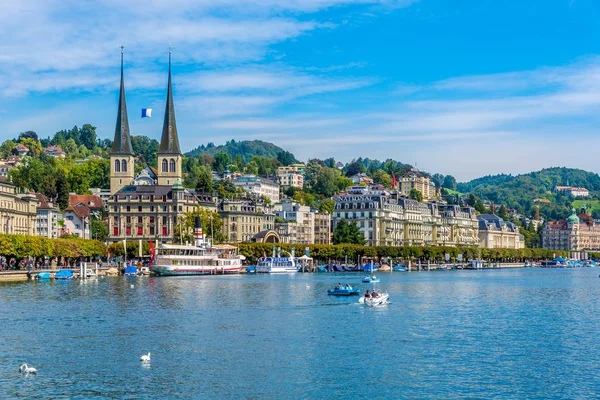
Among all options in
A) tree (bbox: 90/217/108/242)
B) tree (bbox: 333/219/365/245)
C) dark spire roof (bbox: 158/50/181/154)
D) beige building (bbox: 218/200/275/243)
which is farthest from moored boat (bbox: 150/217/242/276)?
tree (bbox: 333/219/365/245)

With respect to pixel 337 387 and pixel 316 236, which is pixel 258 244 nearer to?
pixel 316 236

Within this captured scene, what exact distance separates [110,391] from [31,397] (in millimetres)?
3084

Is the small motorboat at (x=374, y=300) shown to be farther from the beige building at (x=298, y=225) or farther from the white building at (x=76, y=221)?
the beige building at (x=298, y=225)

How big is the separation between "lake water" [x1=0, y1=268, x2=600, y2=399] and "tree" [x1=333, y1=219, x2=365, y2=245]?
349 feet

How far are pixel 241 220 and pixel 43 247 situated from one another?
6450cm

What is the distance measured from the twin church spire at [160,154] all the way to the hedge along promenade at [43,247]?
1795 inches

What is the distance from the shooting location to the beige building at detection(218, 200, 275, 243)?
571 ft

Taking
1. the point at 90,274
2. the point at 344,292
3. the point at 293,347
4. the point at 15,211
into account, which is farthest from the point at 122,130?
the point at 293,347

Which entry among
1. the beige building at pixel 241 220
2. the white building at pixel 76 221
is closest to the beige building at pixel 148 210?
the beige building at pixel 241 220

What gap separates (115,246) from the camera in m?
145

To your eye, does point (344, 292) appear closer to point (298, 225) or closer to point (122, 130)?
point (122, 130)

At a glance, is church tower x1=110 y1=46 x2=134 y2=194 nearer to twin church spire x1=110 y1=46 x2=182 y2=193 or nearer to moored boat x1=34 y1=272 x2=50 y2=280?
twin church spire x1=110 y1=46 x2=182 y2=193

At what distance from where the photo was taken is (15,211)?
13675 cm

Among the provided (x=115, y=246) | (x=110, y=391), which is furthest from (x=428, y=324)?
(x=115, y=246)
